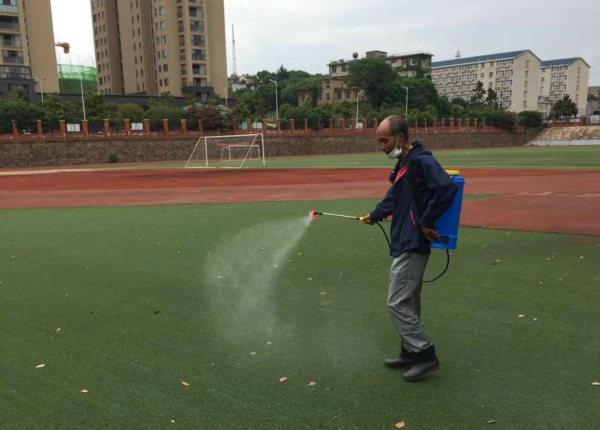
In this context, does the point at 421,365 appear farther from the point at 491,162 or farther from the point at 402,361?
the point at 491,162

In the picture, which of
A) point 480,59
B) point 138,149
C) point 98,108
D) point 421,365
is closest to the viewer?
point 421,365

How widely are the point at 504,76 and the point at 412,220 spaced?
140 meters

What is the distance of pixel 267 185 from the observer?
20516 mm

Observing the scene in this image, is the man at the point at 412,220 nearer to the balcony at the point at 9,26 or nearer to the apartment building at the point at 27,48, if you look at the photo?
the apartment building at the point at 27,48

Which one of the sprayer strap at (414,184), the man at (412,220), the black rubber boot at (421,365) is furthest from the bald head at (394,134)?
the black rubber boot at (421,365)

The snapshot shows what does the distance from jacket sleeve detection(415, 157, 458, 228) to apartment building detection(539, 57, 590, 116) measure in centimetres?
14689

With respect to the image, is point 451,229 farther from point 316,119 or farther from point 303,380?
point 316,119

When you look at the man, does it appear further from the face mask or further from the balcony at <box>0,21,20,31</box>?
the balcony at <box>0,21,20,31</box>

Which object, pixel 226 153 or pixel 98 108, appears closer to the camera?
pixel 226 153

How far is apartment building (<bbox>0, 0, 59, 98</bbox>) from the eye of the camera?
213 feet

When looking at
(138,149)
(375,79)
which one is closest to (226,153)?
(138,149)

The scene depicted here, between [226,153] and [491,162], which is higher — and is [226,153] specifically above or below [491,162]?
above

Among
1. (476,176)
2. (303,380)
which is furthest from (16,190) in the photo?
(303,380)

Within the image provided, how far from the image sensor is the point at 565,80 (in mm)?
136750
